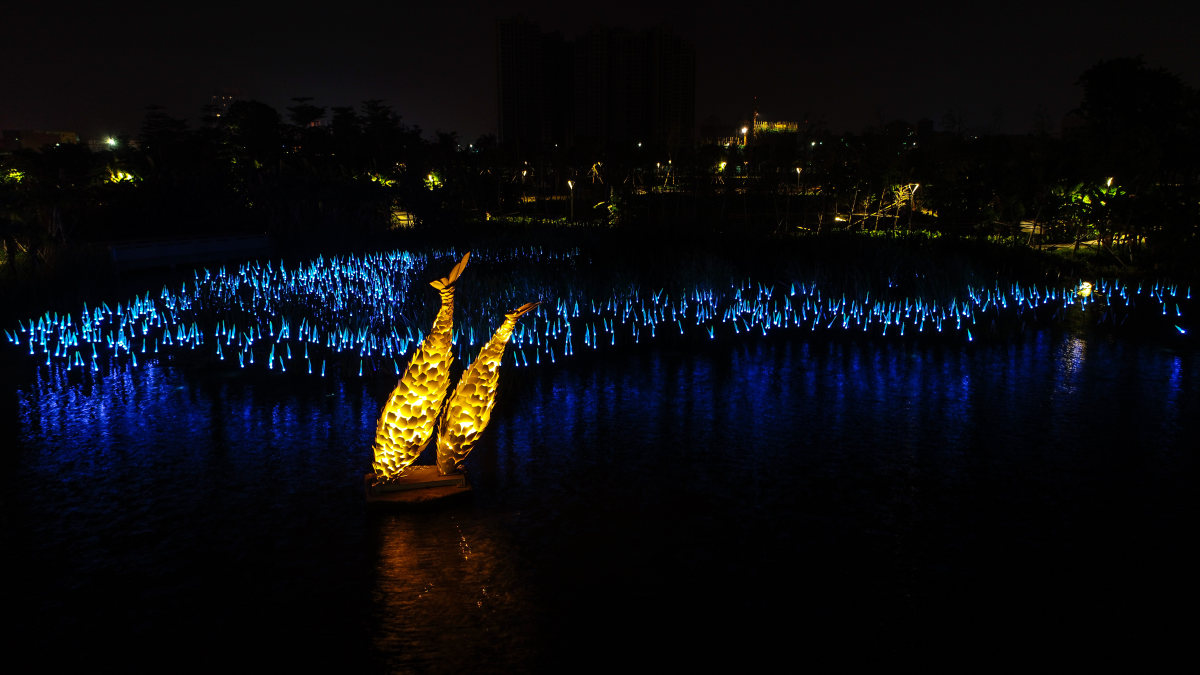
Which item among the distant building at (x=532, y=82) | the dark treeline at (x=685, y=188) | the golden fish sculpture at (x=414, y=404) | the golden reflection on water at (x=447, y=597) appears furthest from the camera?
the distant building at (x=532, y=82)

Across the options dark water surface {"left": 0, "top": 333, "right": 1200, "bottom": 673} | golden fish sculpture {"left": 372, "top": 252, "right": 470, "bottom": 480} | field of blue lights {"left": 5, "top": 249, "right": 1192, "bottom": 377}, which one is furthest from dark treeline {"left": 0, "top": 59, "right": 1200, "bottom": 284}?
golden fish sculpture {"left": 372, "top": 252, "right": 470, "bottom": 480}

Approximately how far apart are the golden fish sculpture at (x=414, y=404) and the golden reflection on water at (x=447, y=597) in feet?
1.15

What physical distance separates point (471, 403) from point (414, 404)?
328mm

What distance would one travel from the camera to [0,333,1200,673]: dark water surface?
3596mm

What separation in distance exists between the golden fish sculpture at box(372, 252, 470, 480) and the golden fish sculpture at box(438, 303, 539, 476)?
0.38 ft

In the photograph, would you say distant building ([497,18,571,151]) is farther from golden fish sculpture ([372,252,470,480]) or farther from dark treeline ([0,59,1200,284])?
golden fish sculpture ([372,252,470,480])

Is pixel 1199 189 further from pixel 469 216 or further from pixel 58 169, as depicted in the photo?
pixel 58 169

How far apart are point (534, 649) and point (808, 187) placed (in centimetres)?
3151

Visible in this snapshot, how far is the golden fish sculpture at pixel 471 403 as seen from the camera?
4.89 m

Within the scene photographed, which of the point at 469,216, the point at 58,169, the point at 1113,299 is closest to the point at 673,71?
the point at 469,216

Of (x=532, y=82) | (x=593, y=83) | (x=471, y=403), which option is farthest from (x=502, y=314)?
(x=532, y=82)

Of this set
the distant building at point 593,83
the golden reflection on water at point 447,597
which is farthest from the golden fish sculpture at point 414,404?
the distant building at point 593,83

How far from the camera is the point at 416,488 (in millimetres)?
4973

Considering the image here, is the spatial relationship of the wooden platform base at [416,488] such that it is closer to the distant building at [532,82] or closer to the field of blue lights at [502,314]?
the field of blue lights at [502,314]
